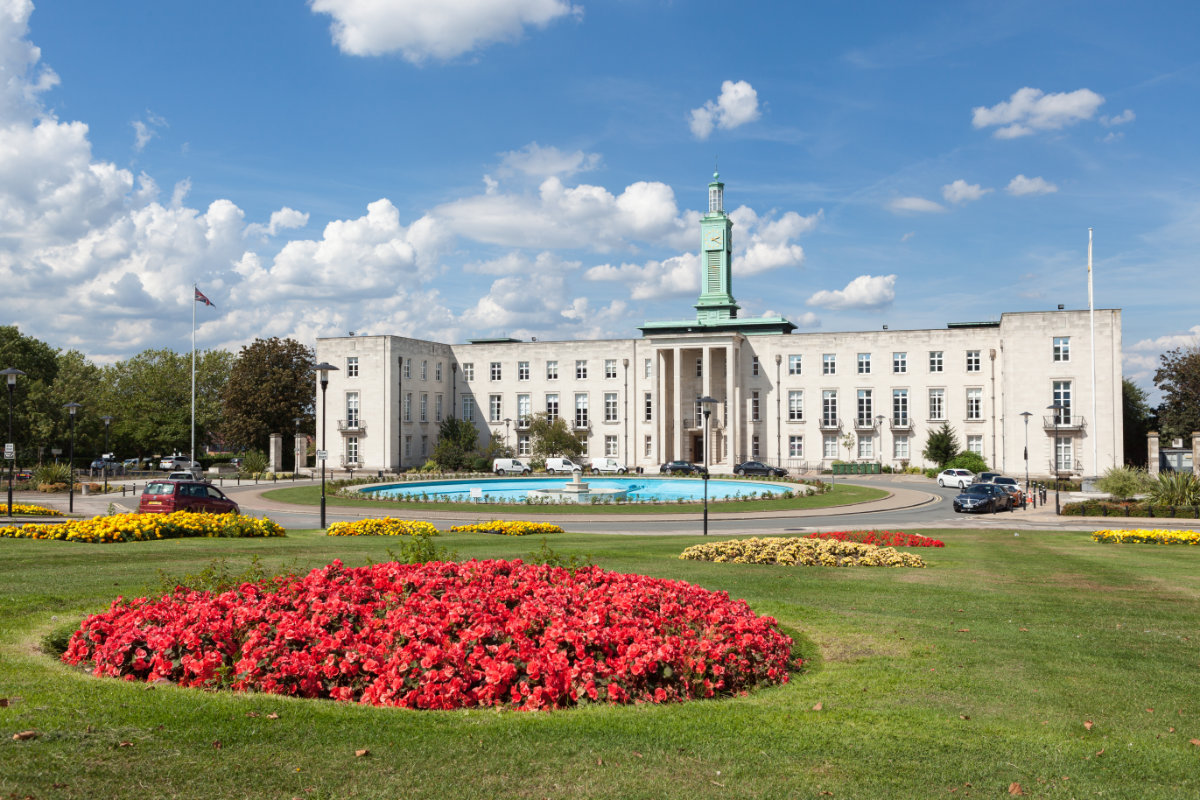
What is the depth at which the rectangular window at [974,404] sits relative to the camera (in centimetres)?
7056

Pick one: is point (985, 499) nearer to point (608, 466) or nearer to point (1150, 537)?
point (1150, 537)

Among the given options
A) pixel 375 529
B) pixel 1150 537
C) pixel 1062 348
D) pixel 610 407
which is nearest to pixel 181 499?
pixel 375 529

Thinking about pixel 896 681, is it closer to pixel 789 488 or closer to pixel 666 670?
pixel 666 670

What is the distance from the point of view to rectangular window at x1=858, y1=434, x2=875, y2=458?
73.6 m

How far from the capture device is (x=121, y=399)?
335ft

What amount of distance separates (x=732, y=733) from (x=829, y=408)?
70859 millimetres

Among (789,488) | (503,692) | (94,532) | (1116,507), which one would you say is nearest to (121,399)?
(789,488)

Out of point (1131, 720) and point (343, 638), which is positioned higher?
point (343, 638)

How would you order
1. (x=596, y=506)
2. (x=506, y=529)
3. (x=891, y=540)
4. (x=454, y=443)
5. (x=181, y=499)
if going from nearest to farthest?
(x=891, y=540)
(x=181, y=499)
(x=506, y=529)
(x=596, y=506)
(x=454, y=443)

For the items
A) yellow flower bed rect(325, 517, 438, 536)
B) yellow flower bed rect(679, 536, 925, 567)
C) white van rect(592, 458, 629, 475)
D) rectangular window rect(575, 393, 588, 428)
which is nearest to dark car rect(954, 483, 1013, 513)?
yellow flower bed rect(679, 536, 925, 567)

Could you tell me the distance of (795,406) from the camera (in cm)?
7600

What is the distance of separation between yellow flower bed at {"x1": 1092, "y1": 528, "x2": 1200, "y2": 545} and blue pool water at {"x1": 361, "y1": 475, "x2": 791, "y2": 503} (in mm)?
23042

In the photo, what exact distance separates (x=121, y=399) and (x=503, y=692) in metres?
111

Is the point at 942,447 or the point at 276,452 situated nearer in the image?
the point at 942,447
